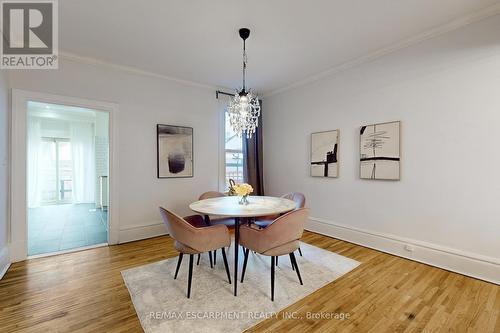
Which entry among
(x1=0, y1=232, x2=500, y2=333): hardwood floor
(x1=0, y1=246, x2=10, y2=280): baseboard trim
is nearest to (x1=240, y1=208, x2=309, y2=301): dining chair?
(x1=0, y1=232, x2=500, y2=333): hardwood floor

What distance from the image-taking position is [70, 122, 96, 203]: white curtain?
282 inches

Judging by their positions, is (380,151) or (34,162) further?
(34,162)

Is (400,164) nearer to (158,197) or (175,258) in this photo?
(175,258)

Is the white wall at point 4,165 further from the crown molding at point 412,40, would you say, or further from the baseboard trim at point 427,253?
the baseboard trim at point 427,253

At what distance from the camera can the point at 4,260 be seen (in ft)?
8.47

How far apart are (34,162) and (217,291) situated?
299 inches

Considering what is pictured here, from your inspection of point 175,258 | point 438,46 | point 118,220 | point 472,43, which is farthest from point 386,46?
point 118,220

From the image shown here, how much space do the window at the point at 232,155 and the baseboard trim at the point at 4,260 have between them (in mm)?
3114

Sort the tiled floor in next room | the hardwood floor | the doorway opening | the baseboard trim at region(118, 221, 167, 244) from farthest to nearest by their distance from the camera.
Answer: the doorway opening, the baseboard trim at region(118, 221, 167, 244), the tiled floor in next room, the hardwood floor

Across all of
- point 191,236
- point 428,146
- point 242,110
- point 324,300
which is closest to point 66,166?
point 242,110

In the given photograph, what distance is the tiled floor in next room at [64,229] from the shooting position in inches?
133

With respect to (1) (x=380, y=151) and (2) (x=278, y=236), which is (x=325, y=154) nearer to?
(1) (x=380, y=151)

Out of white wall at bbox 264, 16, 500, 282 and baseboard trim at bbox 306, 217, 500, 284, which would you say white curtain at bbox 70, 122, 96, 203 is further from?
baseboard trim at bbox 306, 217, 500, 284

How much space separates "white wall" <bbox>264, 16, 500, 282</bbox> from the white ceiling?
0.37 metres
